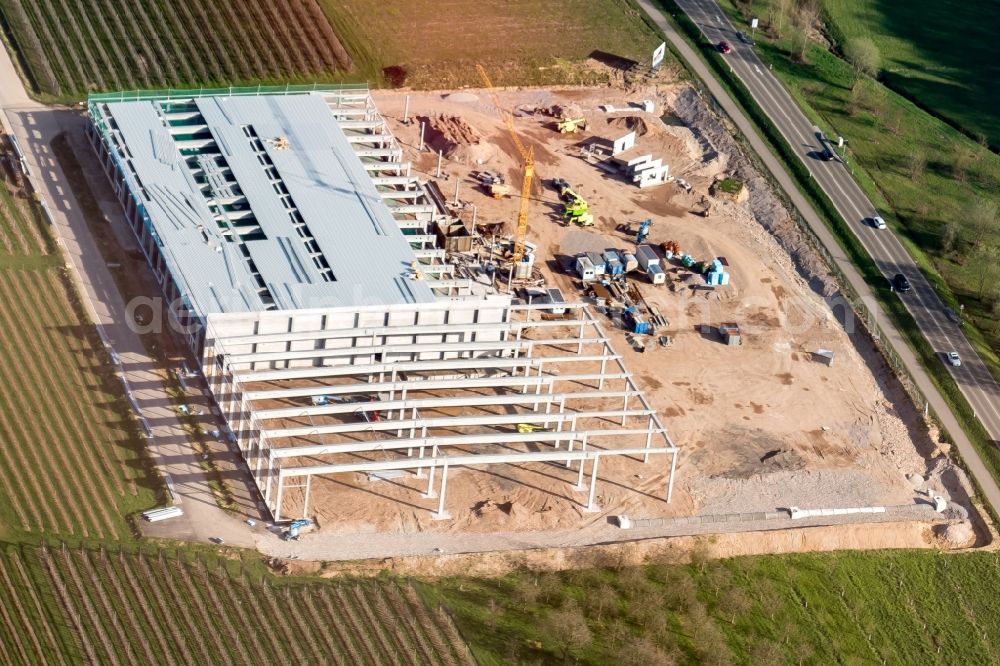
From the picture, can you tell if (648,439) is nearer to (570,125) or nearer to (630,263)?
(630,263)

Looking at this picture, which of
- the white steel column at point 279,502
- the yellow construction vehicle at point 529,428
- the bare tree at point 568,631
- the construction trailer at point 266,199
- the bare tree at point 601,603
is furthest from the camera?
the construction trailer at point 266,199

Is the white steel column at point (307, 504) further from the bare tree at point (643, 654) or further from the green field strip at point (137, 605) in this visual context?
the bare tree at point (643, 654)

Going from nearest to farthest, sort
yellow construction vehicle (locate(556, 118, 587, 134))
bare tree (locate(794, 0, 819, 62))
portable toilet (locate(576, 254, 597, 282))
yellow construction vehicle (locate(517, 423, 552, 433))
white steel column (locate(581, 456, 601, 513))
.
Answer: white steel column (locate(581, 456, 601, 513))
yellow construction vehicle (locate(517, 423, 552, 433))
portable toilet (locate(576, 254, 597, 282))
yellow construction vehicle (locate(556, 118, 587, 134))
bare tree (locate(794, 0, 819, 62))

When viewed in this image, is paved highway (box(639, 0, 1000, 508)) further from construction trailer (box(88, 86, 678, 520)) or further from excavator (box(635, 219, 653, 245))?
construction trailer (box(88, 86, 678, 520))

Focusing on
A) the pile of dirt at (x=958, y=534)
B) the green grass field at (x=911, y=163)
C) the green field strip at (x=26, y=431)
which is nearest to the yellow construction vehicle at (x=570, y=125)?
the green grass field at (x=911, y=163)

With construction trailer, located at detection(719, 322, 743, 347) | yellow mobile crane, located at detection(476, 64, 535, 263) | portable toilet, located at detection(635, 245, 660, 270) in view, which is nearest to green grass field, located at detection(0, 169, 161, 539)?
yellow mobile crane, located at detection(476, 64, 535, 263)

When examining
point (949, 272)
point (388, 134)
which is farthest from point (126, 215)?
point (949, 272)

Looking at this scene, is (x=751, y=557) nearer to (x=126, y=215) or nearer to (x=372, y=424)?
(x=372, y=424)
